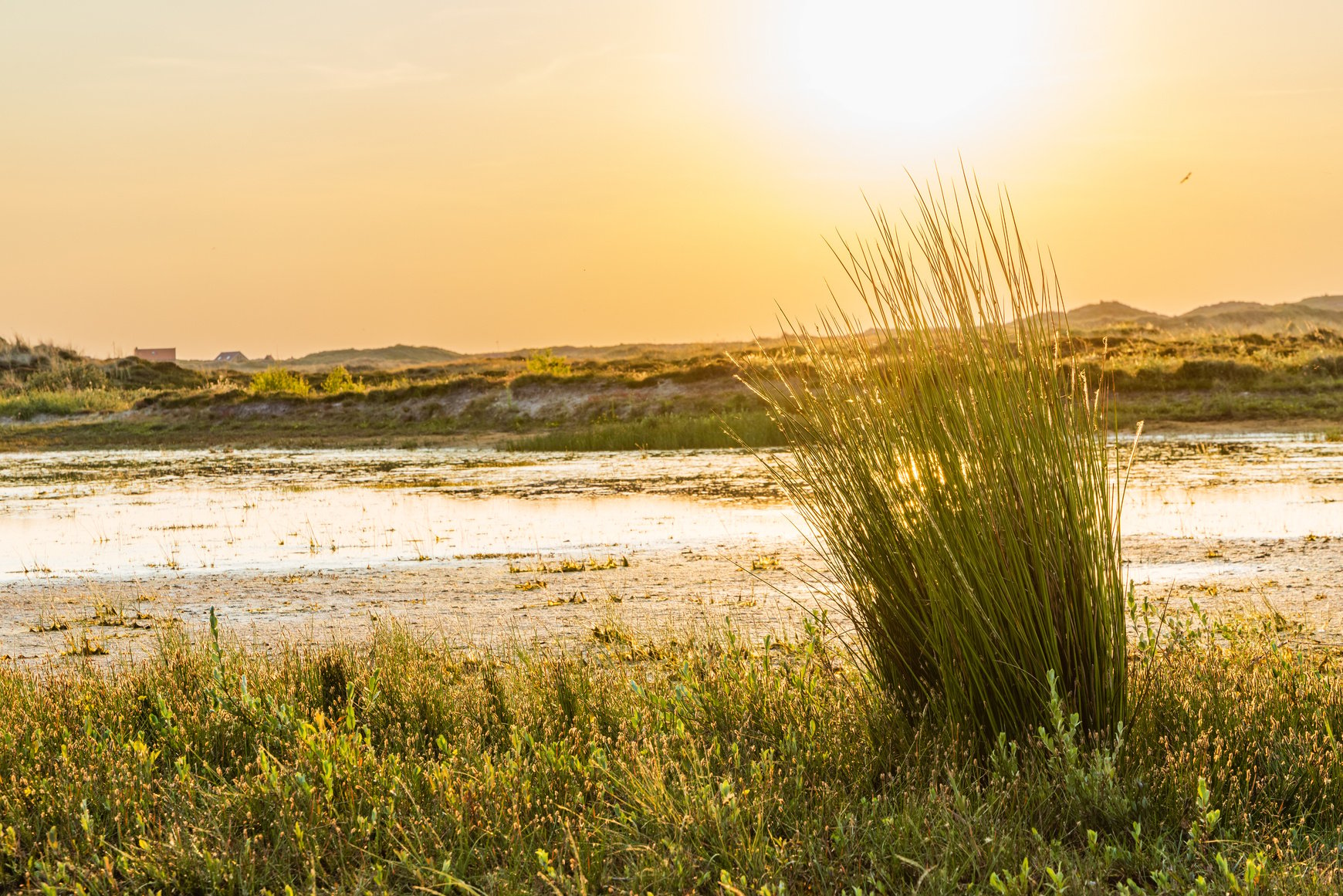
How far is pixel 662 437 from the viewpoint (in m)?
28.7

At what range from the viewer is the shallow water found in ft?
42.0

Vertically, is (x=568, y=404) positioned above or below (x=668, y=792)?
above

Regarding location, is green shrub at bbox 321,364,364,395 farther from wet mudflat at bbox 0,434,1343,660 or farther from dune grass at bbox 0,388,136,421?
wet mudflat at bbox 0,434,1343,660

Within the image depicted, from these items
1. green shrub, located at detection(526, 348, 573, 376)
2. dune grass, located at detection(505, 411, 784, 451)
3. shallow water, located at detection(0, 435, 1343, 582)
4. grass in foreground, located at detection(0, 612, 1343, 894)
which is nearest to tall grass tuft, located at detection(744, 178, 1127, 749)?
grass in foreground, located at detection(0, 612, 1343, 894)

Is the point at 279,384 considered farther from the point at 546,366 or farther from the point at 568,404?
the point at 568,404

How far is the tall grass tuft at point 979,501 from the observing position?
442 cm

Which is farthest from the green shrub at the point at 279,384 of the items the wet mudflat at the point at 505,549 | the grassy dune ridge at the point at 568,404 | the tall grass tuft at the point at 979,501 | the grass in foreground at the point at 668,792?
the tall grass tuft at the point at 979,501

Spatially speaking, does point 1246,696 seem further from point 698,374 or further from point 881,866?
point 698,374

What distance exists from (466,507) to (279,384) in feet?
91.9

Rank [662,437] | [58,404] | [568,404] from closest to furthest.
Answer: [662,437], [568,404], [58,404]

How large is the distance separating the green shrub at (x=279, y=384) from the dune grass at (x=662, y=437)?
14.3 meters

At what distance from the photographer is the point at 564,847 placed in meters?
3.93

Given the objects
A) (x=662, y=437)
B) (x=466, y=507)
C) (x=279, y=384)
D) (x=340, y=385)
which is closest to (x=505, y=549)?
(x=466, y=507)

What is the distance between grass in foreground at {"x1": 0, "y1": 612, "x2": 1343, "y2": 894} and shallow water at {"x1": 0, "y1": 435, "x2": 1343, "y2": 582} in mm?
5947
